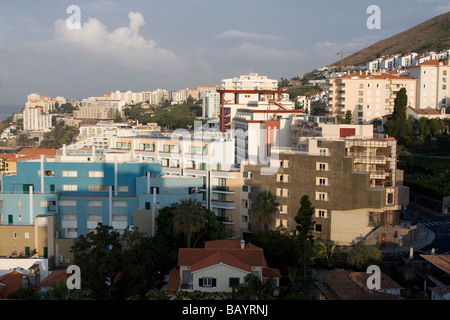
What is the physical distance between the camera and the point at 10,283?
1744 centimetres

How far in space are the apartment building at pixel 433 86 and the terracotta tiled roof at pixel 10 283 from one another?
1699 inches

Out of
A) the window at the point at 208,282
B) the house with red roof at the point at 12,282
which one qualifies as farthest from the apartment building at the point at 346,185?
the house with red roof at the point at 12,282

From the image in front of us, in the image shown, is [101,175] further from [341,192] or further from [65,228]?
[341,192]

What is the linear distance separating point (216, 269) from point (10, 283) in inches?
293

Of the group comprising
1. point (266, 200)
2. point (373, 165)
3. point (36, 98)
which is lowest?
point (266, 200)

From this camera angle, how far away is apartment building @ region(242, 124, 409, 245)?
77.8ft

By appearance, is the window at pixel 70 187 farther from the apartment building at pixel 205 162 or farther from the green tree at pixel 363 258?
the green tree at pixel 363 258

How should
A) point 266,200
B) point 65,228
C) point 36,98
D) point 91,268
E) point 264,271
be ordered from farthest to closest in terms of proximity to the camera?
point 36,98 < point 65,228 < point 266,200 < point 264,271 < point 91,268

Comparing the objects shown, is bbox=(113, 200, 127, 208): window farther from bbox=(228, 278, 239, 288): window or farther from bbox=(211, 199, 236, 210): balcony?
bbox=(228, 278, 239, 288): window

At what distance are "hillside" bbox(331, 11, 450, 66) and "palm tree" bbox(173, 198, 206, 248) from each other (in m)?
81.2
